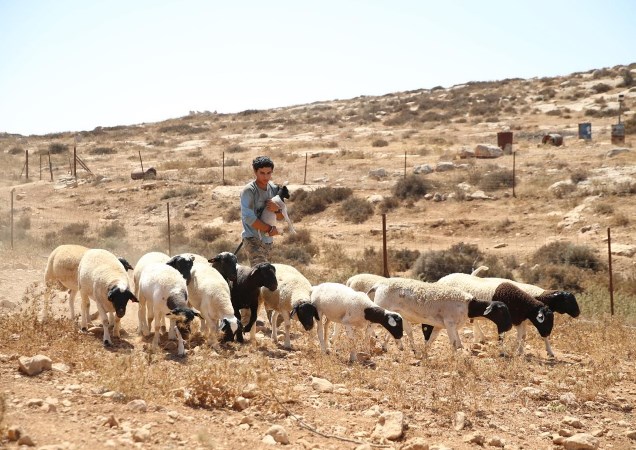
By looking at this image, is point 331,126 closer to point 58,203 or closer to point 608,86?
point 608,86

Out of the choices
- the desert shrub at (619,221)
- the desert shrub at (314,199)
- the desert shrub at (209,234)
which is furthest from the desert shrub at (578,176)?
the desert shrub at (209,234)

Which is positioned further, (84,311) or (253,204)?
(84,311)

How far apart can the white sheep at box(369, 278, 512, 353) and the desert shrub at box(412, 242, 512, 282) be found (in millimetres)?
7171

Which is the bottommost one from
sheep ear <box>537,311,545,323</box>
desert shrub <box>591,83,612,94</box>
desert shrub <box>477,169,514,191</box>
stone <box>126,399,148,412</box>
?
sheep ear <box>537,311,545,323</box>

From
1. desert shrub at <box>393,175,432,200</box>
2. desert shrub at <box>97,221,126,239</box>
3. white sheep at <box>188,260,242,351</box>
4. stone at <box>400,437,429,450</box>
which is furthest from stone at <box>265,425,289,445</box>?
desert shrub at <box>393,175,432,200</box>

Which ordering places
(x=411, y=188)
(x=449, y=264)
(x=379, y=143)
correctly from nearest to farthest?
1. (x=449, y=264)
2. (x=411, y=188)
3. (x=379, y=143)

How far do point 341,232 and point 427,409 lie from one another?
54.3ft

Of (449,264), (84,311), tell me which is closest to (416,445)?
(84,311)

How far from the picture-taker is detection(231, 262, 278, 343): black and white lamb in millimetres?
9273

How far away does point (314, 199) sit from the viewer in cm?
2716

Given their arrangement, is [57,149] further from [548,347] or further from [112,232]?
[548,347]

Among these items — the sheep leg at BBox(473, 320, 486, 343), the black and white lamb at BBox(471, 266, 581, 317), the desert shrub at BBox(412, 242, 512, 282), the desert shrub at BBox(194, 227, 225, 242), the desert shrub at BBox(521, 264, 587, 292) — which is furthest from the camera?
the desert shrub at BBox(194, 227, 225, 242)

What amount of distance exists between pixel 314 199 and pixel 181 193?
585cm

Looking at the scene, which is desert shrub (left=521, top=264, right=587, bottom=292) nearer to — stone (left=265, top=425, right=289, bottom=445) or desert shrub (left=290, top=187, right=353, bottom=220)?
desert shrub (left=290, top=187, right=353, bottom=220)
